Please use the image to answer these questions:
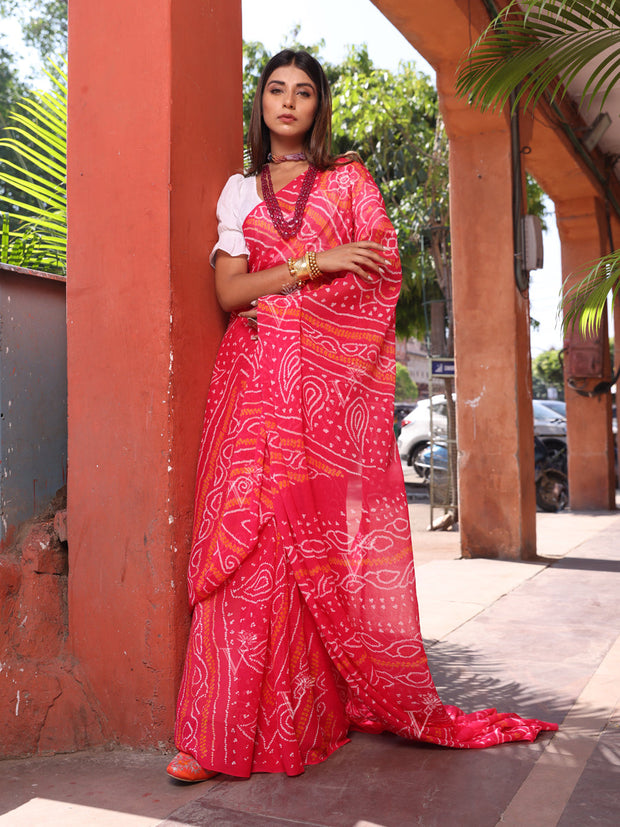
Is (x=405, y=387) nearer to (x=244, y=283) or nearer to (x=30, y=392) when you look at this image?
(x=30, y=392)

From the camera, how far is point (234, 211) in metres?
Answer: 2.21

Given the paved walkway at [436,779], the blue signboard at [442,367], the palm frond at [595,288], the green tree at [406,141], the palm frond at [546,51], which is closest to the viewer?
the paved walkway at [436,779]

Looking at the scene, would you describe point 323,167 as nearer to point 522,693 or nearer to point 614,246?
point 522,693

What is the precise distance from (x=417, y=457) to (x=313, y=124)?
10.7 metres

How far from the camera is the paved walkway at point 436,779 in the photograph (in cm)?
168

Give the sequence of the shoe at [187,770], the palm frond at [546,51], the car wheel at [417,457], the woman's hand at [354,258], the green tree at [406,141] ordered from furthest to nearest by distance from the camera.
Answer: the car wheel at [417,457] < the green tree at [406,141] < the palm frond at [546,51] < the woman's hand at [354,258] < the shoe at [187,770]

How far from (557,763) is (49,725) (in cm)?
131

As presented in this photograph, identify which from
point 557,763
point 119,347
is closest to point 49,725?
point 119,347

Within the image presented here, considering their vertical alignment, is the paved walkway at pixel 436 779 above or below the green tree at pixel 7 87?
below

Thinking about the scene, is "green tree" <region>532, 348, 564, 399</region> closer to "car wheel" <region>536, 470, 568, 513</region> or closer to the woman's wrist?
"car wheel" <region>536, 470, 568, 513</region>

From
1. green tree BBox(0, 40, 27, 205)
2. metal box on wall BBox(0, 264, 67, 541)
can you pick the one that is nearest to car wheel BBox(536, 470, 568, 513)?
metal box on wall BBox(0, 264, 67, 541)

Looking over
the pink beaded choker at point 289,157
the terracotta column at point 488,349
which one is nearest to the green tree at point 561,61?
the pink beaded choker at point 289,157

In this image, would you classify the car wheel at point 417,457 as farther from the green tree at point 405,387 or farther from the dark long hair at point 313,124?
the green tree at point 405,387

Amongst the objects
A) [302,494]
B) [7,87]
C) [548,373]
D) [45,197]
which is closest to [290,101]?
[45,197]
